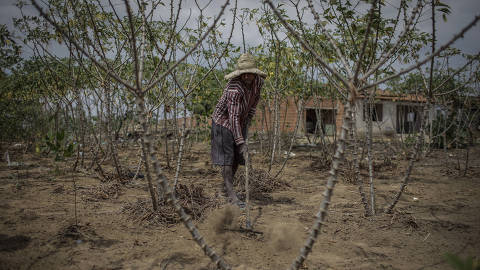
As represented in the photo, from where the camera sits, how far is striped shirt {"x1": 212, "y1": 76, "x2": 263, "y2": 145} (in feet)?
10.3

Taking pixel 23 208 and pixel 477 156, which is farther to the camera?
pixel 477 156

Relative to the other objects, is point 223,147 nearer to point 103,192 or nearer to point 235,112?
point 235,112

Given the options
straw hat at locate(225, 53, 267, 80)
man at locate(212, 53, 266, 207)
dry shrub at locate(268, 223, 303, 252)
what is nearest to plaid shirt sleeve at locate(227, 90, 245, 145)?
man at locate(212, 53, 266, 207)

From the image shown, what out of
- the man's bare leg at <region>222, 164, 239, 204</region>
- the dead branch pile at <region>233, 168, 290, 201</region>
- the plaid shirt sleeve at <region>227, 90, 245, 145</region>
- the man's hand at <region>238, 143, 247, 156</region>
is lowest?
the dead branch pile at <region>233, 168, 290, 201</region>

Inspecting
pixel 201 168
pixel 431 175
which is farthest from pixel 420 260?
pixel 201 168

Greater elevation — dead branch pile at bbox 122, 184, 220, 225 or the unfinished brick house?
the unfinished brick house

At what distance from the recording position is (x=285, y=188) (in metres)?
4.35

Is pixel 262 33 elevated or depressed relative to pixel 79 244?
elevated

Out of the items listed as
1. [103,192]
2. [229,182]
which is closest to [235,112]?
[229,182]

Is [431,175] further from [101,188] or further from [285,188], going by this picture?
[101,188]

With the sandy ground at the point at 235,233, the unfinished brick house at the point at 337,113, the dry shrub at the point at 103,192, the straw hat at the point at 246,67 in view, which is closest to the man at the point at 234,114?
the straw hat at the point at 246,67

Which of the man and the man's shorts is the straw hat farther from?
the man's shorts

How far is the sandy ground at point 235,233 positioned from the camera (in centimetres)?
211

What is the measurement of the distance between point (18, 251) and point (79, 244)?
36 cm
